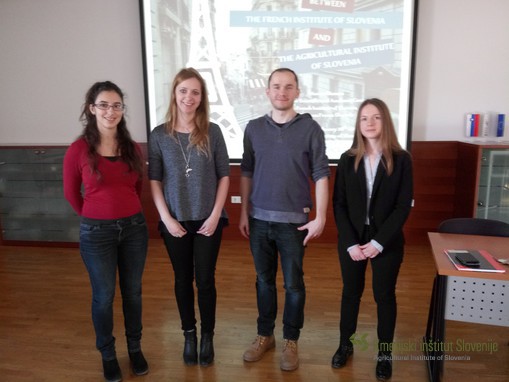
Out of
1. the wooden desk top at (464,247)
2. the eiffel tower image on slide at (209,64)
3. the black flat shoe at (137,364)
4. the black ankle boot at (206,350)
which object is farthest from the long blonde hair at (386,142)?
the eiffel tower image on slide at (209,64)

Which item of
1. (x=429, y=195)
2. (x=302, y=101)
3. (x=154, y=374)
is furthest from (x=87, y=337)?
(x=429, y=195)

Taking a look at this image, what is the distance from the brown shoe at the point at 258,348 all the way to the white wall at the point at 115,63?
281cm

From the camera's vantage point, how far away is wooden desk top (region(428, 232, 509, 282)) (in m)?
1.68

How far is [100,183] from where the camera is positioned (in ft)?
5.95

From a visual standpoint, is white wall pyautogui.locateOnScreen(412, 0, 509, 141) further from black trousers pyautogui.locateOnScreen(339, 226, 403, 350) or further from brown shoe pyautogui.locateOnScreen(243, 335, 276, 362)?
brown shoe pyautogui.locateOnScreen(243, 335, 276, 362)

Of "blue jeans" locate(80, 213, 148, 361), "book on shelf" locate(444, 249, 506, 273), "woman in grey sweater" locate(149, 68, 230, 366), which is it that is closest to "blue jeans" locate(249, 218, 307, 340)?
"woman in grey sweater" locate(149, 68, 230, 366)

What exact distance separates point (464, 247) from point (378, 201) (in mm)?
537

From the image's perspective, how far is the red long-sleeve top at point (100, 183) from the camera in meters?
1.80

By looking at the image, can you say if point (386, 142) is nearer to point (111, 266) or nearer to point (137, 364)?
point (111, 266)

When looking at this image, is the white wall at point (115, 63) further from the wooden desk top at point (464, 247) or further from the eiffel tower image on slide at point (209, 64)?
the wooden desk top at point (464, 247)

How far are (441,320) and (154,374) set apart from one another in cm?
147

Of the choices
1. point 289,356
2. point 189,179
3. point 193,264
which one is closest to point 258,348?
point 289,356

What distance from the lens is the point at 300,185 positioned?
1.96 metres

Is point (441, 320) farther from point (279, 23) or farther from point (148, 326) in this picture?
point (279, 23)
